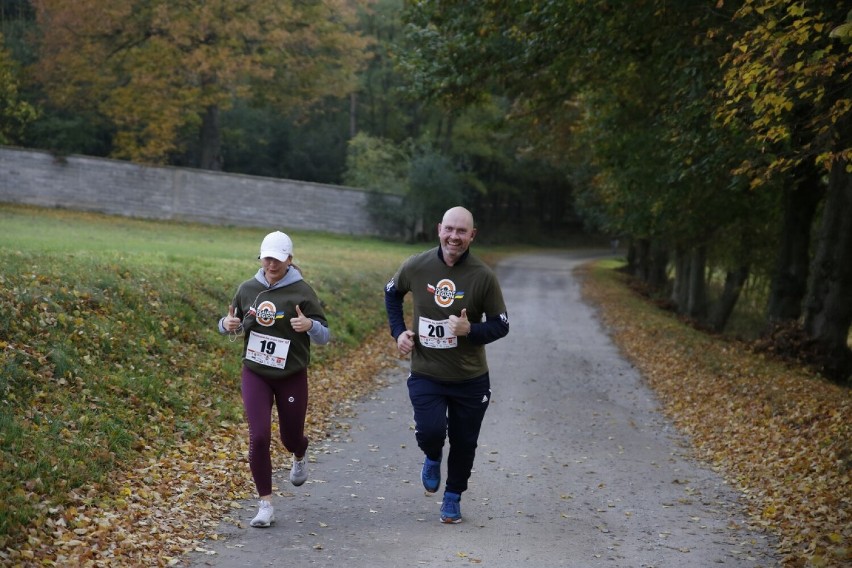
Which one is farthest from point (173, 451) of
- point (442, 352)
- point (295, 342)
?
point (442, 352)

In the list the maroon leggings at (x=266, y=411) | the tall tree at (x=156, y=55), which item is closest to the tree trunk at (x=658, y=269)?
the tall tree at (x=156, y=55)

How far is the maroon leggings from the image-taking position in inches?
288

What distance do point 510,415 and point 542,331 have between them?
35.4ft

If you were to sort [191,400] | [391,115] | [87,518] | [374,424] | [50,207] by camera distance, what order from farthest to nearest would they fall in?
[391,115] → [50,207] → [374,424] → [191,400] → [87,518]

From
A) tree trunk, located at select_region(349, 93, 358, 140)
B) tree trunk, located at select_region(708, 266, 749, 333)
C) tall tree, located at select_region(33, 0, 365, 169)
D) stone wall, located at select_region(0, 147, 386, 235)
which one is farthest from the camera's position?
tree trunk, located at select_region(349, 93, 358, 140)

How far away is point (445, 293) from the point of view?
7535 mm

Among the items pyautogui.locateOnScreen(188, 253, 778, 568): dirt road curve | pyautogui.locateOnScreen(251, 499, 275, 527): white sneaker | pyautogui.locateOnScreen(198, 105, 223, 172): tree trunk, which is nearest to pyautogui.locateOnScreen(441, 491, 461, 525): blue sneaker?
pyautogui.locateOnScreen(188, 253, 778, 568): dirt road curve

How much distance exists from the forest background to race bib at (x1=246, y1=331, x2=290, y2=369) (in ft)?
16.1

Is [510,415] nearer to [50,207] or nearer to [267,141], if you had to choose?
[50,207]

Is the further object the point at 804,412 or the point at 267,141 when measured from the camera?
the point at 267,141

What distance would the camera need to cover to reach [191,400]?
10672 millimetres

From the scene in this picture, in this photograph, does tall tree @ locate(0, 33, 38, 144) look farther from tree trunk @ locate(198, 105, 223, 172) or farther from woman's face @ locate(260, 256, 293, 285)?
woman's face @ locate(260, 256, 293, 285)

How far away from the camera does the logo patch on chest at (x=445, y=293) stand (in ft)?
24.7

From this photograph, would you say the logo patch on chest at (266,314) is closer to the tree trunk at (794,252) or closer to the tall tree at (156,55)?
A: the tree trunk at (794,252)
